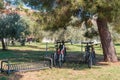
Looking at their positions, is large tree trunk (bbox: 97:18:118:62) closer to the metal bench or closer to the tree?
the metal bench

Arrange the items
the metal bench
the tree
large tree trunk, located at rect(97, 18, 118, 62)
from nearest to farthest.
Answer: the metal bench, large tree trunk, located at rect(97, 18, 118, 62), the tree

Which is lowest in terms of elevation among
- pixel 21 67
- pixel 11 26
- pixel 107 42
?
pixel 21 67

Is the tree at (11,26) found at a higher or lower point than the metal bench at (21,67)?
higher

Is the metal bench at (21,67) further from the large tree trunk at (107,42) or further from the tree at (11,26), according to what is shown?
the tree at (11,26)

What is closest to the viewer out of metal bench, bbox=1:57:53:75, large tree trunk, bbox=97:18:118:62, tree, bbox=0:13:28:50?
metal bench, bbox=1:57:53:75

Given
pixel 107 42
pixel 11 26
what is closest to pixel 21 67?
pixel 107 42

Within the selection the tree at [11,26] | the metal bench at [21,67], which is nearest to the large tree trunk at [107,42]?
the metal bench at [21,67]

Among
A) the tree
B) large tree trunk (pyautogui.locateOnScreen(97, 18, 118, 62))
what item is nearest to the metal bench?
large tree trunk (pyautogui.locateOnScreen(97, 18, 118, 62))

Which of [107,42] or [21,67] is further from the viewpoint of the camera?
[107,42]

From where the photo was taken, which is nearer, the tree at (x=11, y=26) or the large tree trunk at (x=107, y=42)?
the large tree trunk at (x=107, y=42)

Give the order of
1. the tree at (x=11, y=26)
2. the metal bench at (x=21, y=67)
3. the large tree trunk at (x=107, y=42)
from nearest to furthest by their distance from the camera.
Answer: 1. the metal bench at (x=21, y=67)
2. the large tree trunk at (x=107, y=42)
3. the tree at (x=11, y=26)

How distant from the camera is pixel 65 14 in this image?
16969mm

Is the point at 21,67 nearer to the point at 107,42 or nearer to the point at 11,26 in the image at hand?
the point at 107,42

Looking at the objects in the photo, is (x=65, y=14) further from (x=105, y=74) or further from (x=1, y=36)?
(x=1, y=36)
